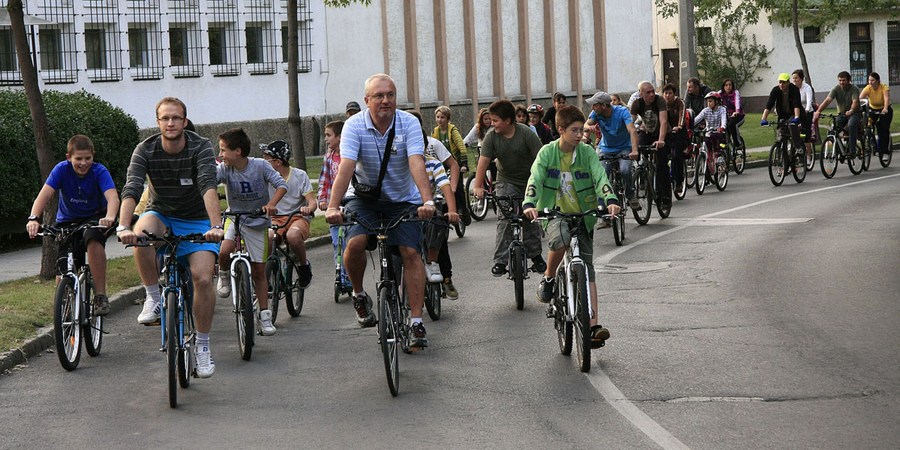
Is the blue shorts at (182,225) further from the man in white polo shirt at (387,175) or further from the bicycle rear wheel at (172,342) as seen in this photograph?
the man in white polo shirt at (387,175)

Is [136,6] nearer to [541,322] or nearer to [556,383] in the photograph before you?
[541,322]

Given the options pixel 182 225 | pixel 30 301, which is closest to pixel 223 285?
pixel 30 301

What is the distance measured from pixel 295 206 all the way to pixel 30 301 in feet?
8.05

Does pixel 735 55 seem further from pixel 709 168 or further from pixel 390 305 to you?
pixel 390 305

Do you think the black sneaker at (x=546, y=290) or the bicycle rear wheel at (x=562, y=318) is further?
the black sneaker at (x=546, y=290)

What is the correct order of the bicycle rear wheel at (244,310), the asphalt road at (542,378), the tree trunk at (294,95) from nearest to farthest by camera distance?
the asphalt road at (542,378) < the bicycle rear wheel at (244,310) < the tree trunk at (294,95)

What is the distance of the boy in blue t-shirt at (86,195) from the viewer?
10414mm

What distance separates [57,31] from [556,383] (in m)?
27.6

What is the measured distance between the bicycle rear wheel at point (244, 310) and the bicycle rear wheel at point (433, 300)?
1.82m

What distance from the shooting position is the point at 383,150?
925 cm

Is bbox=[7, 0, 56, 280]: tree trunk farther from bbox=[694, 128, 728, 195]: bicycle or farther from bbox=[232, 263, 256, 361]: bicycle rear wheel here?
bbox=[694, 128, 728, 195]: bicycle

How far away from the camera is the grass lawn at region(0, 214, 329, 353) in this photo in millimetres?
11000

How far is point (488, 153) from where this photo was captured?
42.0 feet

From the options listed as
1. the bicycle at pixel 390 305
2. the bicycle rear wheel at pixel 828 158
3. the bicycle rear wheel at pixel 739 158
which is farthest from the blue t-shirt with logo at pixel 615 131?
the bicycle rear wheel at pixel 739 158
